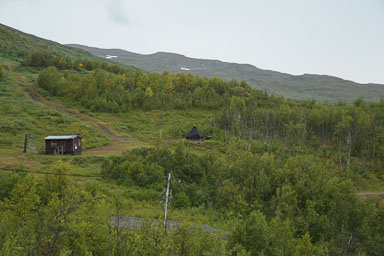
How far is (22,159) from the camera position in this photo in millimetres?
24266

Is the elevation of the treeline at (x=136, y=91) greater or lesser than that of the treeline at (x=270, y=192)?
greater

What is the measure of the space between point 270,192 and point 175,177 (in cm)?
789

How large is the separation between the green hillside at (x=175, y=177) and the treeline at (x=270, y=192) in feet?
0.32

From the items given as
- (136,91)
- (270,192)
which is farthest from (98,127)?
(270,192)

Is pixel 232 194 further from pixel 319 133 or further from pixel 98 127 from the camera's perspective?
pixel 319 133

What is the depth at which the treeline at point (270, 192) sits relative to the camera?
1756cm

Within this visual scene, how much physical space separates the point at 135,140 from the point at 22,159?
58.5 ft

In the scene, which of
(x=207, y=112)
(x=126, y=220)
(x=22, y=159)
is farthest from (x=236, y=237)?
(x=207, y=112)

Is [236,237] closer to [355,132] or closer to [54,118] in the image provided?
[54,118]

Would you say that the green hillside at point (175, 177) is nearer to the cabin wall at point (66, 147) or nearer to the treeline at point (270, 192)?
the treeline at point (270, 192)

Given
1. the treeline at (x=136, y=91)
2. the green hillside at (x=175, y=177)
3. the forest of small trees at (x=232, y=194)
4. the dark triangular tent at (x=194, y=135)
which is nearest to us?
the forest of small trees at (x=232, y=194)

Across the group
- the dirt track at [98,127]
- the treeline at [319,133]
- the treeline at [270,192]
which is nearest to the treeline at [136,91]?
the dirt track at [98,127]

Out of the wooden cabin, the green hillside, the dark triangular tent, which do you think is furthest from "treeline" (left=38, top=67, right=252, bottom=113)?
the wooden cabin

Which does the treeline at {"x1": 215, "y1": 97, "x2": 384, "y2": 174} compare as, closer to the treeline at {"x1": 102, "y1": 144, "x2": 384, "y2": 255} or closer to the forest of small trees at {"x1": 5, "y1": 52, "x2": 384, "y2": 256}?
the forest of small trees at {"x1": 5, "y1": 52, "x2": 384, "y2": 256}
